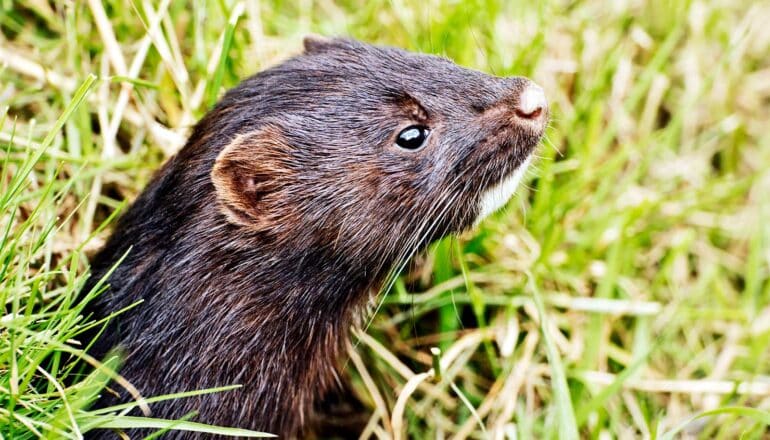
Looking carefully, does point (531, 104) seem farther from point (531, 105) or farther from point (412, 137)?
point (412, 137)

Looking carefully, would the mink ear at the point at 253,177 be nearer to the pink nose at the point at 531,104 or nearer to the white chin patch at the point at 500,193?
the white chin patch at the point at 500,193

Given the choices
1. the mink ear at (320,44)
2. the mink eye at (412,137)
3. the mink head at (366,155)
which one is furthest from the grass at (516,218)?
the mink eye at (412,137)

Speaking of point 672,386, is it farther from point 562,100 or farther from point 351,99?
point 351,99

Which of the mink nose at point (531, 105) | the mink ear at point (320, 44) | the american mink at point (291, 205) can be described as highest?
the mink ear at point (320, 44)

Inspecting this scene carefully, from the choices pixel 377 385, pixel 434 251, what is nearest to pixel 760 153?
pixel 434 251

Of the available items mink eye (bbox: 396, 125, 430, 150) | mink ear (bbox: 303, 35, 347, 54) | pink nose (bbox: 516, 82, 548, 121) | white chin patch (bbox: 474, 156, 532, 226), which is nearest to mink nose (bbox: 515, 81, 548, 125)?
pink nose (bbox: 516, 82, 548, 121)

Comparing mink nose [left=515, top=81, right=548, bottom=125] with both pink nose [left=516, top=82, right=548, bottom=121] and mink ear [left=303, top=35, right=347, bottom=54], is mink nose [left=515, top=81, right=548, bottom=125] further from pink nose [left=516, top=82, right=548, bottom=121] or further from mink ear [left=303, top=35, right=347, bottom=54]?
mink ear [left=303, top=35, right=347, bottom=54]

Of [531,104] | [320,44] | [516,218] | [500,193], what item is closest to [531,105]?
[531,104]
